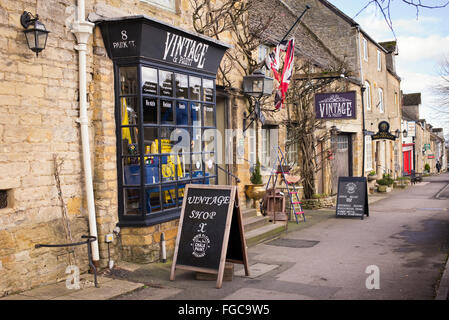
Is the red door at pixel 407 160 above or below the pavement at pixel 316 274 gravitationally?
above

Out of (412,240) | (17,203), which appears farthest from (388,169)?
(17,203)

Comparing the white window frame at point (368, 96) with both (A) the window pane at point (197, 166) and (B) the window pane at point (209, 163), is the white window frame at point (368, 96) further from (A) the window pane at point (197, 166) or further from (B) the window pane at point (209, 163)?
(A) the window pane at point (197, 166)

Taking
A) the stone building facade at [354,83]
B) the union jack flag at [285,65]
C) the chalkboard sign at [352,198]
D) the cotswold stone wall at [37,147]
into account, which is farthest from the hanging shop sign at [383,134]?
the cotswold stone wall at [37,147]

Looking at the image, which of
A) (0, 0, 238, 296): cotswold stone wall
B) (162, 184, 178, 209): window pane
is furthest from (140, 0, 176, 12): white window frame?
(162, 184, 178, 209): window pane

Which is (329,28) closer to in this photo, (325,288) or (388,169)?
(388,169)

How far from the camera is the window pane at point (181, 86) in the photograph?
7.87 meters

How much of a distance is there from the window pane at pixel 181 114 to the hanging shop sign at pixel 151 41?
2.31 feet

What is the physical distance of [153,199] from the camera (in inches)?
289

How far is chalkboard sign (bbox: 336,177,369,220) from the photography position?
1259cm

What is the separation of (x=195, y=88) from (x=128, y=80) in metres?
1.58

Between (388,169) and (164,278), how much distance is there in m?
24.2

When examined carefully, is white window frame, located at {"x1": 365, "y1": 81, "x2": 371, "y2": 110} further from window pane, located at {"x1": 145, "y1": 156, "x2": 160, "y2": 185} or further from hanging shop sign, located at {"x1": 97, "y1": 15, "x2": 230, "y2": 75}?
window pane, located at {"x1": 145, "y1": 156, "x2": 160, "y2": 185}

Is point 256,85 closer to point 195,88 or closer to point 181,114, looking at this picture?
point 195,88

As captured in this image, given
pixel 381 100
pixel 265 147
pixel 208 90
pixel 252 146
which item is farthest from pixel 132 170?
pixel 381 100
